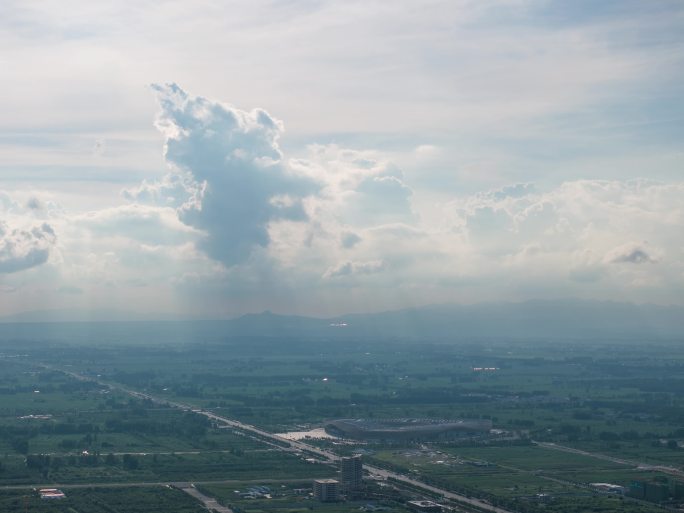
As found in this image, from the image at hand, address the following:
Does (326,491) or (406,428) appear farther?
(406,428)

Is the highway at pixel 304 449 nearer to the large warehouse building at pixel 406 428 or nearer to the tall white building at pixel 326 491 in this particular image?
the large warehouse building at pixel 406 428

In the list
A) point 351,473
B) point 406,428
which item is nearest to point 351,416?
point 406,428

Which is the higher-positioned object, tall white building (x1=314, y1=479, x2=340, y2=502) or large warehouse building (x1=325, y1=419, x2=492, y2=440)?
large warehouse building (x1=325, y1=419, x2=492, y2=440)

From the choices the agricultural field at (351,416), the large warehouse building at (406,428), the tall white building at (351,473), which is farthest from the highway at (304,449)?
the large warehouse building at (406,428)

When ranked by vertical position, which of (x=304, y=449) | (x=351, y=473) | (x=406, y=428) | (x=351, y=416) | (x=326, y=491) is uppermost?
(x=351, y=416)

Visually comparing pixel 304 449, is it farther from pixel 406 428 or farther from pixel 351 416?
pixel 351 416

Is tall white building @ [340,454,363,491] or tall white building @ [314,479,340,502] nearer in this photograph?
tall white building @ [314,479,340,502]

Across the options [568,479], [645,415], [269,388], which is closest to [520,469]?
[568,479]

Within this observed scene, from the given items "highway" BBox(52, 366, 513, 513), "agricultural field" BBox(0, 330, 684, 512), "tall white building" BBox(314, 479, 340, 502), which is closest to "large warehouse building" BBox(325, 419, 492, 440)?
"agricultural field" BBox(0, 330, 684, 512)

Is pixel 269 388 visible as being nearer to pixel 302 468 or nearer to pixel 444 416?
pixel 444 416

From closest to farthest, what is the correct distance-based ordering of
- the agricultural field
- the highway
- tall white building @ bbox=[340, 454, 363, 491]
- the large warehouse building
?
the highway < tall white building @ bbox=[340, 454, 363, 491] < the agricultural field < the large warehouse building

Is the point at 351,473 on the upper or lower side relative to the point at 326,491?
upper

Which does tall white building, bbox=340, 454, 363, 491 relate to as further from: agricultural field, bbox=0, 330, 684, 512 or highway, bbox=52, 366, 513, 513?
agricultural field, bbox=0, 330, 684, 512
